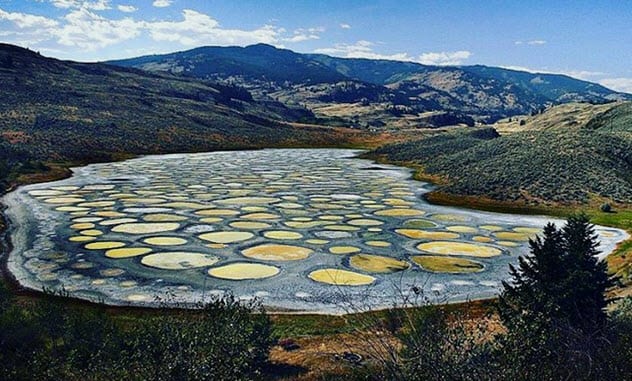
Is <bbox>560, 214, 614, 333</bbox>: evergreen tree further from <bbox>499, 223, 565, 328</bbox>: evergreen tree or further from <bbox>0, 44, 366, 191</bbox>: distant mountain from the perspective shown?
<bbox>0, 44, 366, 191</bbox>: distant mountain

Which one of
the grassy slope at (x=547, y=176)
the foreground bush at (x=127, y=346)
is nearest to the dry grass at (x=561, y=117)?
the grassy slope at (x=547, y=176)

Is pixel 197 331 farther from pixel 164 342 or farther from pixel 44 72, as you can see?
pixel 44 72

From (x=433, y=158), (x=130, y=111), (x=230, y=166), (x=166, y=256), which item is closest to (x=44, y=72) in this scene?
(x=130, y=111)

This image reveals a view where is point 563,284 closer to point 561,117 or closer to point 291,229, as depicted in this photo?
point 291,229

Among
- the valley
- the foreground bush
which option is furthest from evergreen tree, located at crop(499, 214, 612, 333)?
the foreground bush

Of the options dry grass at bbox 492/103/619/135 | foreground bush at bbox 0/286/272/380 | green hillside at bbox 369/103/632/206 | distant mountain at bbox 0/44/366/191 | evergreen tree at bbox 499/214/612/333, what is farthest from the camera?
dry grass at bbox 492/103/619/135

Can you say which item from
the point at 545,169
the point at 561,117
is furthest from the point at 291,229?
the point at 561,117

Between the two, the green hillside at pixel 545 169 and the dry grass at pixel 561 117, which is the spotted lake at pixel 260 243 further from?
the dry grass at pixel 561 117

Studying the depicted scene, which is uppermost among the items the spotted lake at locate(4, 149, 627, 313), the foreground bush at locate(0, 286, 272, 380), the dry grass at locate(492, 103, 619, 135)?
the dry grass at locate(492, 103, 619, 135)
